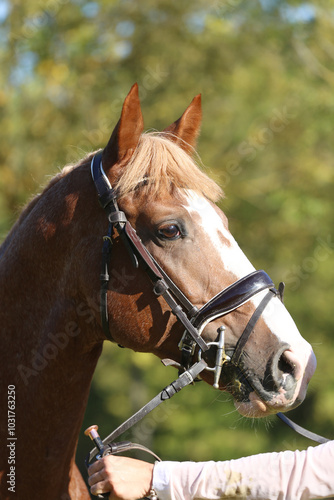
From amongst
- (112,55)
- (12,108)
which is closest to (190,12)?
(112,55)

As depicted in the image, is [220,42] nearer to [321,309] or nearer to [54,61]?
[54,61]

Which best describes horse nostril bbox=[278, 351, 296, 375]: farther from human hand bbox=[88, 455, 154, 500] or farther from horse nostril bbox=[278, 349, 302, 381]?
human hand bbox=[88, 455, 154, 500]

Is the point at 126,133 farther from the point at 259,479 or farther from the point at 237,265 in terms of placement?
the point at 259,479

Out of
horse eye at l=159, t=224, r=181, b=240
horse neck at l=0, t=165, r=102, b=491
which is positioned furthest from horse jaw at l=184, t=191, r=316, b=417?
horse neck at l=0, t=165, r=102, b=491

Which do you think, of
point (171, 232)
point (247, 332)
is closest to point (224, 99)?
point (171, 232)

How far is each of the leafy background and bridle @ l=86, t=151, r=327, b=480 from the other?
26.2 ft

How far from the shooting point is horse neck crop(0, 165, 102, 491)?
8.75 ft

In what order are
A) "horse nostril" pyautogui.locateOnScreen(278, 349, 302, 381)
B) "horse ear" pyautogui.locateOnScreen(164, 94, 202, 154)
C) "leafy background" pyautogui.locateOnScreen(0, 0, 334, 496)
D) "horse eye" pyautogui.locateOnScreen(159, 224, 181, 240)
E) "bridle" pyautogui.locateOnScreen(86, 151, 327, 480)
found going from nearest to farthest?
"horse nostril" pyautogui.locateOnScreen(278, 349, 302, 381) → "bridle" pyautogui.locateOnScreen(86, 151, 327, 480) → "horse eye" pyautogui.locateOnScreen(159, 224, 181, 240) → "horse ear" pyautogui.locateOnScreen(164, 94, 202, 154) → "leafy background" pyautogui.locateOnScreen(0, 0, 334, 496)

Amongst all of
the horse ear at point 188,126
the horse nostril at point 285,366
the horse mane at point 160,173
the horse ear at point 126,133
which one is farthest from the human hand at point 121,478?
the horse ear at point 188,126

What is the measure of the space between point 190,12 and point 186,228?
11.0 m

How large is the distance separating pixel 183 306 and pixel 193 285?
0.11m

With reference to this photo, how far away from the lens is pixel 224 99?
12508 millimetres

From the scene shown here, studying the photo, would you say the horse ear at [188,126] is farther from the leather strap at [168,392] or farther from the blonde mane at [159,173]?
the leather strap at [168,392]

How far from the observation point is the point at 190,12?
12.3 m
